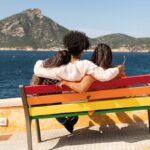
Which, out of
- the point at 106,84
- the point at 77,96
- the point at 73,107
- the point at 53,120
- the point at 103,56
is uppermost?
the point at 103,56

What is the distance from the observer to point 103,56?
5887 millimetres

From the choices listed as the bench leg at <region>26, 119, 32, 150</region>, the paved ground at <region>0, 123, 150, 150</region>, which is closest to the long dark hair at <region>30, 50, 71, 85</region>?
the bench leg at <region>26, 119, 32, 150</region>

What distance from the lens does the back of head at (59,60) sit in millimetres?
5742

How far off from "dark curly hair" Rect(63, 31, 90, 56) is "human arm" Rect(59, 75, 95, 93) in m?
0.39

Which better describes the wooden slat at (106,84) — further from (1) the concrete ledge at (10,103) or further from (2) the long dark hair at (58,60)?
(1) the concrete ledge at (10,103)

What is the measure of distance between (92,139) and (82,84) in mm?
1055

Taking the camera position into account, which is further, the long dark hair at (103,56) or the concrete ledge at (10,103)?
the concrete ledge at (10,103)

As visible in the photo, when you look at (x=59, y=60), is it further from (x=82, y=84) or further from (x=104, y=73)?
(x=104, y=73)

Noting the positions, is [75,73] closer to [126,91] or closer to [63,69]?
[63,69]

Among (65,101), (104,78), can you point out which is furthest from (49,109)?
(104,78)

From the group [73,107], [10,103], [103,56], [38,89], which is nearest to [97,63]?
[103,56]

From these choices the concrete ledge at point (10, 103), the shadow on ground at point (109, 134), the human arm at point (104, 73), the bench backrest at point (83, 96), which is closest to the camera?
the human arm at point (104, 73)

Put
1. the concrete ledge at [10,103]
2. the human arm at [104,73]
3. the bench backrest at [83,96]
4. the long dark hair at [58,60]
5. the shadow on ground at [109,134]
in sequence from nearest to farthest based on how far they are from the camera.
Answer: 1. the human arm at [104,73]
2. the bench backrest at [83,96]
3. the long dark hair at [58,60]
4. the shadow on ground at [109,134]
5. the concrete ledge at [10,103]

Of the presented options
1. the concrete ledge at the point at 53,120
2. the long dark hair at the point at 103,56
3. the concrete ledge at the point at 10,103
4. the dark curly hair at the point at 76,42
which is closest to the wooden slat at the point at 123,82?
the long dark hair at the point at 103,56
